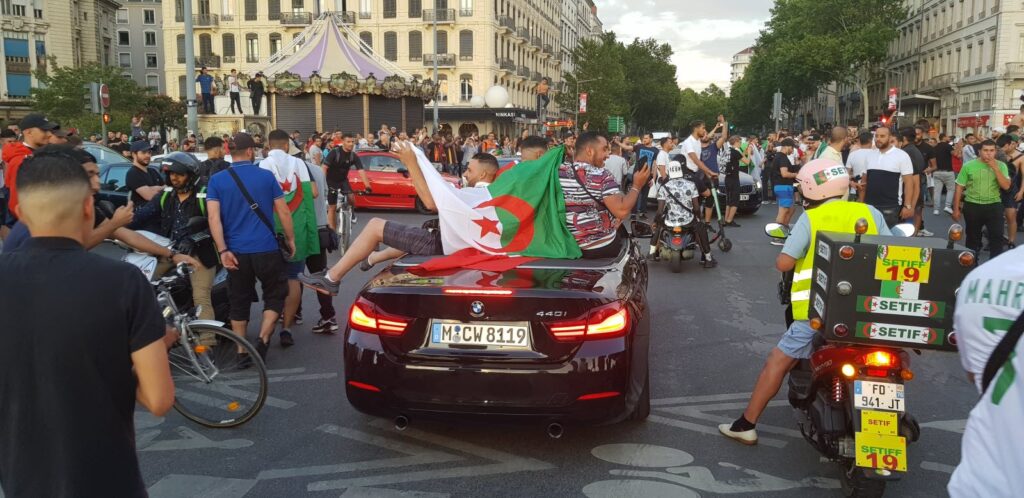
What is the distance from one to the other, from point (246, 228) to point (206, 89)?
24826 millimetres

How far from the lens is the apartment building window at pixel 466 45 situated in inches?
2518

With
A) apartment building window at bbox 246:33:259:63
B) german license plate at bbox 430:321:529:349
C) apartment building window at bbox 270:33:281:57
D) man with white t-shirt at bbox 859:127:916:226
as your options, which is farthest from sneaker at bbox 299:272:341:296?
apartment building window at bbox 246:33:259:63

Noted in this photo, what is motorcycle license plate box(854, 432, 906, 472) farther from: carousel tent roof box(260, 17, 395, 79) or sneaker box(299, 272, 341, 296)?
carousel tent roof box(260, 17, 395, 79)

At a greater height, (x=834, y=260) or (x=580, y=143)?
(x=580, y=143)

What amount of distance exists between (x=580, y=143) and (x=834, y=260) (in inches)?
127

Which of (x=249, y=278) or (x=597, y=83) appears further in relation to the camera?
(x=597, y=83)

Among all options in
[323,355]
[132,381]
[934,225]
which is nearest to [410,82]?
[934,225]

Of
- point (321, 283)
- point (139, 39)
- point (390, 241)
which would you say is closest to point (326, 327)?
point (321, 283)

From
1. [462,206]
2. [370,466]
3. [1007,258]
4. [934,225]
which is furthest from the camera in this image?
[934,225]

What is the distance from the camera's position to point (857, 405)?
12.5 ft

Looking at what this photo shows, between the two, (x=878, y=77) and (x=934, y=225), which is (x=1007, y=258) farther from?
(x=878, y=77)

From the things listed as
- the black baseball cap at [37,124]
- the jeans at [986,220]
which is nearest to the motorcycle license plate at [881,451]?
the black baseball cap at [37,124]

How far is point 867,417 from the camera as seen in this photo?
378cm

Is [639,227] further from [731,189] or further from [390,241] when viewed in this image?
[731,189]
